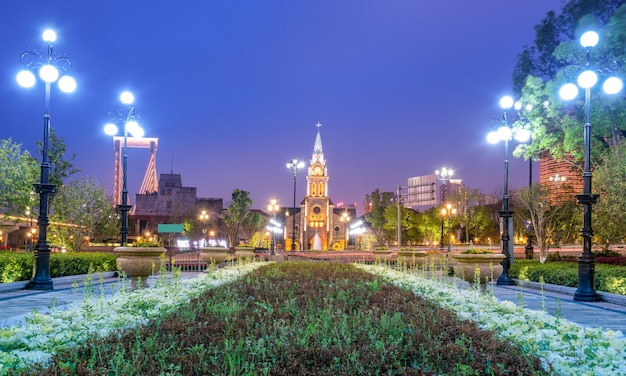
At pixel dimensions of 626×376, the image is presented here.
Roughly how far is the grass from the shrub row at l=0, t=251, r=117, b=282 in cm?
828

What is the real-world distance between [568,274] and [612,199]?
381 cm

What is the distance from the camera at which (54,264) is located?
1955 centimetres

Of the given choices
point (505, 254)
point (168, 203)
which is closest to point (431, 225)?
point (168, 203)

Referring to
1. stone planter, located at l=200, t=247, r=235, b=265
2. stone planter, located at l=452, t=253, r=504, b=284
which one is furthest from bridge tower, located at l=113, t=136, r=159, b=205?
stone planter, located at l=452, t=253, r=504, b=284

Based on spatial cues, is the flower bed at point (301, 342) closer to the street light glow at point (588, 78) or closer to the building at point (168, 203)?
the street light glow at point (588, 78)

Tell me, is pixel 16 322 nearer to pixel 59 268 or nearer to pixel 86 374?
pixel 86 374

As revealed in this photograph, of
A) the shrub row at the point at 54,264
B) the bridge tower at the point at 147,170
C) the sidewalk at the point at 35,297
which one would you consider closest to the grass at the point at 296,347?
the sidewalk at the point at 35,297

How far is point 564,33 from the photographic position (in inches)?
1097

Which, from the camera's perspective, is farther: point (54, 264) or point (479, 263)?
point (54, 264)

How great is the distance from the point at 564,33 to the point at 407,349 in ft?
89.3

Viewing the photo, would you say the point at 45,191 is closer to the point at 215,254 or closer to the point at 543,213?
the point at 215,254

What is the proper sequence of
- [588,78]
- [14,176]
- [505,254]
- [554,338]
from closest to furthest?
[554,338] → [588,78] → [505,254] → [14,176]

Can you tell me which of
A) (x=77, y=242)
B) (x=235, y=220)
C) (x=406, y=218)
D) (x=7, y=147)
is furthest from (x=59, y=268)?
(x=406, y=218)

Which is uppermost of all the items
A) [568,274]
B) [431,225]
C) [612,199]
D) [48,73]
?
[48,73]
